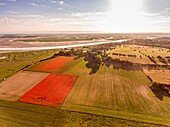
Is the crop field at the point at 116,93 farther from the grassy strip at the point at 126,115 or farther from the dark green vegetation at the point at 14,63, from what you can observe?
the dark green vegetation at the point at 14,63

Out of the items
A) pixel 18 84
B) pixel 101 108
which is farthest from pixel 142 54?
pixel 18 84

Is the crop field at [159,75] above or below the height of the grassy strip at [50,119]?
above

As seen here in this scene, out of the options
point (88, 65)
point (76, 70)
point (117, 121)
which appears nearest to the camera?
point (117, 121)

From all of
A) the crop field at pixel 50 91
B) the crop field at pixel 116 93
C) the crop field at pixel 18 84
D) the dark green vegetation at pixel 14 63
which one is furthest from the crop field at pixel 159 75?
the dark green vegetation at pixel 14 63

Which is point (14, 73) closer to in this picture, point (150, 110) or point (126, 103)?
point (126, 103)

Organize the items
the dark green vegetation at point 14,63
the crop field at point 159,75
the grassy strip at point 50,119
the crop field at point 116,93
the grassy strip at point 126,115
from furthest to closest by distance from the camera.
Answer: the dark green vegetation at point 14,63 → the crop field at point 159,75 → the crop field at point 116,93 → the grassy strip at point 126,115 → the grassy strip at point 50,119

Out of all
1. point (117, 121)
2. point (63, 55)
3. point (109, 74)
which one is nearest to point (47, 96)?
point (117, 121)

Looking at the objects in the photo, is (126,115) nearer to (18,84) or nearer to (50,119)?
(50,119)
